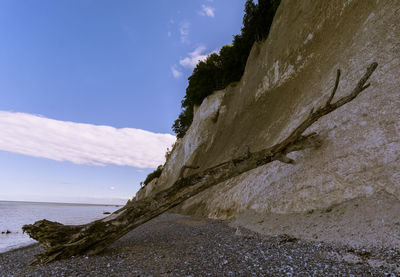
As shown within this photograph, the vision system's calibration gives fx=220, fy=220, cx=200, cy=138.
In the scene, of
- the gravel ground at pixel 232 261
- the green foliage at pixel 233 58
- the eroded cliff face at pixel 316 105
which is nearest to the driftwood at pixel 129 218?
the gravel ground at pixel 232 261

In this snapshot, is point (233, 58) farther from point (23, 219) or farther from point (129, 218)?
point (23, 219)

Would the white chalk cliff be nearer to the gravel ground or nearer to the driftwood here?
the driftwood

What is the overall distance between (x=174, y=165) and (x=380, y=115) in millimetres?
25856

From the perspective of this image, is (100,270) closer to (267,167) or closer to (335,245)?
(335,245)

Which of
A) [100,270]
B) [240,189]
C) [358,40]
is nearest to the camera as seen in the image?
[100,270]

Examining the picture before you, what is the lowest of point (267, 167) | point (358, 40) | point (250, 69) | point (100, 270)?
point (100, 270)

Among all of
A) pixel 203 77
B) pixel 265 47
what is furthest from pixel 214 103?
pixel 265 47

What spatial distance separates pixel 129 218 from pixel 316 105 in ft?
27.9

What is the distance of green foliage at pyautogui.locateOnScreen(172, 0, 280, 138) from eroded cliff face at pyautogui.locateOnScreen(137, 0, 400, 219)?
5.15m

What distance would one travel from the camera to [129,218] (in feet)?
19.0

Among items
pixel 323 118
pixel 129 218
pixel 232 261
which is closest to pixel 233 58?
pixel 323 118

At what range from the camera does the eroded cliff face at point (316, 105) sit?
242 inches

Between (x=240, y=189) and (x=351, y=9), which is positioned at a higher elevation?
(x=351, y=9)

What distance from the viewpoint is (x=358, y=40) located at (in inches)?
357
